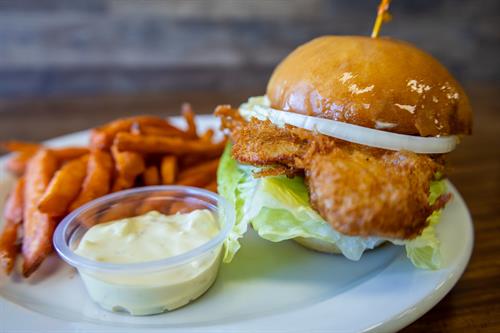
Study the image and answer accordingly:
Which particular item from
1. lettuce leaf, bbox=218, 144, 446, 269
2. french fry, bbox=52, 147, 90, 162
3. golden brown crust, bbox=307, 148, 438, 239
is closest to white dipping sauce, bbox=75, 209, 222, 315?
lettuce leaf, bbox=218, 144, 446, 269

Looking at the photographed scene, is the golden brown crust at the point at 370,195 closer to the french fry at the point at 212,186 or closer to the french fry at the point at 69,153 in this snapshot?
the french fry at the point at 212,186

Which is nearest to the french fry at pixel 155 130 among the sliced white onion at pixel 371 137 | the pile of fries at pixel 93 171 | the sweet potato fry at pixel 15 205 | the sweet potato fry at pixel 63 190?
the pile of fries at pixel 93 171

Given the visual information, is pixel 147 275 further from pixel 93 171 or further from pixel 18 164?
pixel 18 164

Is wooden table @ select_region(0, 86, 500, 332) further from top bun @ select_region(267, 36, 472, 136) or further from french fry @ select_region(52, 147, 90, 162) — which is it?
french fry @ select_region(52, 147, 90, 162)

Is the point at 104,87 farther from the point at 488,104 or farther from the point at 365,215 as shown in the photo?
the point at 365,215

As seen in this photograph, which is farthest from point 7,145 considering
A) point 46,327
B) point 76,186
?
point 46,327
